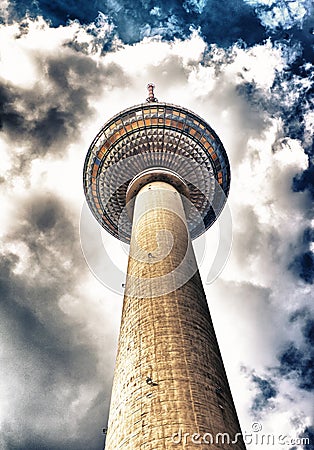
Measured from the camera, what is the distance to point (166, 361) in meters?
11.0

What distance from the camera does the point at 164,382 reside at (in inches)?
411

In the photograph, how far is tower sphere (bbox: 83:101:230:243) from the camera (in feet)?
80.8

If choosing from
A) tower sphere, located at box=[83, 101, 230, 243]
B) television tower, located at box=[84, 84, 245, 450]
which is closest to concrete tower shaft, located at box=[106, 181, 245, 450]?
television tower, located at box=[84, 84, 245, 450]

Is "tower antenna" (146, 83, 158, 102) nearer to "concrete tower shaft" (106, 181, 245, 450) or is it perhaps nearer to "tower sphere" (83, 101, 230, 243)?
"tower sphere" (83, 101, 230, 243)

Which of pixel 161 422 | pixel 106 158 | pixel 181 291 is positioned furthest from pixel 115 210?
pixel 161 422

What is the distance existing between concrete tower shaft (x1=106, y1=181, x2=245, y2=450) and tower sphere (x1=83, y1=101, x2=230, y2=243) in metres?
8.69

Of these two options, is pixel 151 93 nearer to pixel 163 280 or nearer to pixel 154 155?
pixel 154 155

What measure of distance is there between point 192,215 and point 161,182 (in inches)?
226

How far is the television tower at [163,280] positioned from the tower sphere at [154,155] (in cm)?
6

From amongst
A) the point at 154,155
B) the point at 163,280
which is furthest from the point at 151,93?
the point at 163,280

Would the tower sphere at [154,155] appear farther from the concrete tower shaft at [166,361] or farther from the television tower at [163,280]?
the concrete tower shaft at [166,361]

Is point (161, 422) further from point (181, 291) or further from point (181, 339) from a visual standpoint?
point (181, 291)

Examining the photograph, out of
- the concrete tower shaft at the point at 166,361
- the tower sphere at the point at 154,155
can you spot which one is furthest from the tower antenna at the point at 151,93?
the concrete tower shaft at the point at 166,361

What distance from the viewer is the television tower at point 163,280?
9.78m
